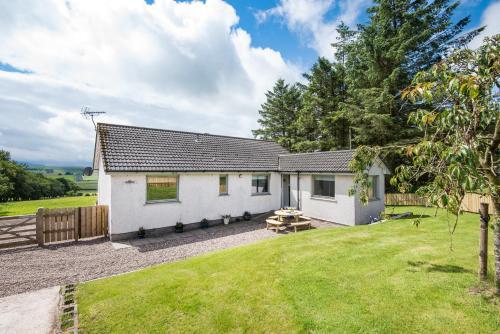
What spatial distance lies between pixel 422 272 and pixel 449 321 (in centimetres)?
214

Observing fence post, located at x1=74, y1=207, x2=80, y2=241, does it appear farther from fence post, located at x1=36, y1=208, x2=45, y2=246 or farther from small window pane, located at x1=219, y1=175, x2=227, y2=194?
small window pane, located at x1=219, y1=175, x2=227, y2=194

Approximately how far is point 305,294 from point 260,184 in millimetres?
12889

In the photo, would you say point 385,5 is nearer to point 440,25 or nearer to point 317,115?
point 440,25

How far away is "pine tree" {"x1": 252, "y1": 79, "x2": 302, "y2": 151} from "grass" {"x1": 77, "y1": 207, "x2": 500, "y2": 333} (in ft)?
107

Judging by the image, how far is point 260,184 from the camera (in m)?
18.2

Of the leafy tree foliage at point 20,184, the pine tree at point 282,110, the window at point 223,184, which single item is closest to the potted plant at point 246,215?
the window at point 223,184

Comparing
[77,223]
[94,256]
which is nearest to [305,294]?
[94,256]

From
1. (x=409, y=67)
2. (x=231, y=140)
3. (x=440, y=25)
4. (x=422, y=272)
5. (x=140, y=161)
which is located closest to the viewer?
(x=422, y=272)

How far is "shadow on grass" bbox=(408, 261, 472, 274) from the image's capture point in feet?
20.1

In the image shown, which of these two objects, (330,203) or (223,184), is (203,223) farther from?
(330,203)

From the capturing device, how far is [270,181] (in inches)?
729

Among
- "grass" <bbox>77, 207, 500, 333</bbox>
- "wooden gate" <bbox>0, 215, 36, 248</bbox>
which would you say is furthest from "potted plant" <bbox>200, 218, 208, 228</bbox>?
"wooden gate" <bbox>0, 215, 36, 248</bbox>

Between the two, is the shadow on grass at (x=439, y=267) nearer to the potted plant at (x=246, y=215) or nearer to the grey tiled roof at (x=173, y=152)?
the potted plant at (x=246, y=215)

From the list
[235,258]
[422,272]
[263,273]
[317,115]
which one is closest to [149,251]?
[235,258]
